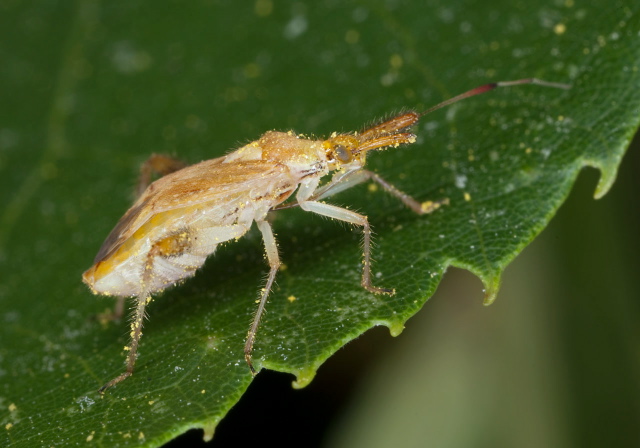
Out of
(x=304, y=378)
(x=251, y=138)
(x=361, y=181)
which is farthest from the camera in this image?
(x=251, y=138)

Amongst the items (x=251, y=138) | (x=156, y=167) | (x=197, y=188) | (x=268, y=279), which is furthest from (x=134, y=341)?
(x=251, y=138)

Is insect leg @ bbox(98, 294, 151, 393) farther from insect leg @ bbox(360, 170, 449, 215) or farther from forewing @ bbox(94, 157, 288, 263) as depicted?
insect leg @ bbox(360, 170, 449, 215)

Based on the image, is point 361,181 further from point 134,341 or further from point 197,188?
point 134,341

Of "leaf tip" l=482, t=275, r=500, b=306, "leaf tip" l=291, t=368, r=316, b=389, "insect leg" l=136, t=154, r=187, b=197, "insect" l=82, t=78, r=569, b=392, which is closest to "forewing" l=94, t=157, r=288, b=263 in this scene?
"insect" l=82, t=78, r=569, b=392

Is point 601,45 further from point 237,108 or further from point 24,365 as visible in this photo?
point 24,365

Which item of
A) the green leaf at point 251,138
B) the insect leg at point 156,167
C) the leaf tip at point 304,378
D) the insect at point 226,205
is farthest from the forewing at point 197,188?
the leaf tip at point 304,378
